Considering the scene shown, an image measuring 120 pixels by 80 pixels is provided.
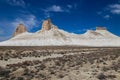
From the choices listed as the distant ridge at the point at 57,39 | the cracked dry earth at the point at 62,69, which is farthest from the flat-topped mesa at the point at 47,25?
the cracked dry earth at the point at 62,69

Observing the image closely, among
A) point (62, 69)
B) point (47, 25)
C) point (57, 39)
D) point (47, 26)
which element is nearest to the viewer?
point (62, 69)

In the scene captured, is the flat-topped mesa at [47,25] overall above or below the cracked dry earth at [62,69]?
above

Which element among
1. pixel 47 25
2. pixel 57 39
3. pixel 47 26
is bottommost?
pixel 57 39

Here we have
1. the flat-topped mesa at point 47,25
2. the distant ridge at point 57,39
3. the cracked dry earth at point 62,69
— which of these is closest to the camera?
the cracked dry earth at point 62,69

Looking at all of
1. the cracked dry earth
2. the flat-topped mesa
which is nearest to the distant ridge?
the flat-topped mesa

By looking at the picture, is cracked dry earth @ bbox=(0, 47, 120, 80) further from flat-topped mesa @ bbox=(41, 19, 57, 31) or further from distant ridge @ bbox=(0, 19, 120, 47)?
flat-topped mesa @ bbox=(41, 19, 57, 31)

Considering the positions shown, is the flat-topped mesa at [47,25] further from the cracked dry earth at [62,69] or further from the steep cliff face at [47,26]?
the cracked dry earth at [62,69]

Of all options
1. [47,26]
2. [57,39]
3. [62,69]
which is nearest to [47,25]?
[47,26]

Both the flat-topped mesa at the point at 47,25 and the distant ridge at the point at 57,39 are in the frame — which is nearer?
the distant ridge at the point at 57,39

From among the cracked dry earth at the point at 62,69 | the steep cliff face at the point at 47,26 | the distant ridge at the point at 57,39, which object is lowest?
the cracked dry earth at the point at 62,69

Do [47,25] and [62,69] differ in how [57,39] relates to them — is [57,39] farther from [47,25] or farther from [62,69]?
[62,69]

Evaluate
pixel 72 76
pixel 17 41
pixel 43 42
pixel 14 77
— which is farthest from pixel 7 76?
pixel 17 41

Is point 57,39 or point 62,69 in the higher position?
point 57,39

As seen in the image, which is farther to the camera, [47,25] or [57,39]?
[47,25]
